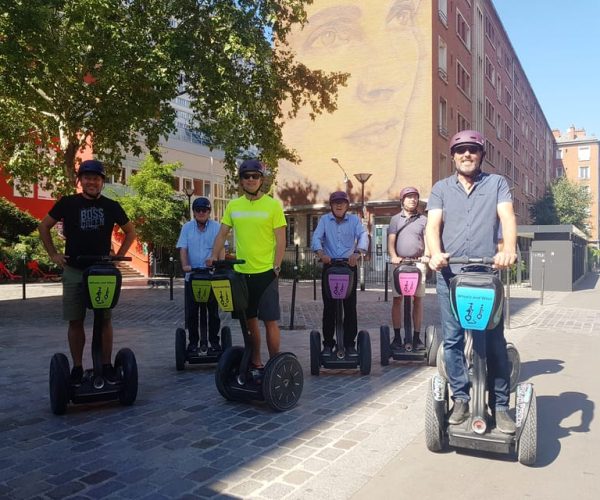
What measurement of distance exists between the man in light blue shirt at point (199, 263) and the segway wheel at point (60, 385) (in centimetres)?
193

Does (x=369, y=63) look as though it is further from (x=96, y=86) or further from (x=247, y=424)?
(x=247, y=424)

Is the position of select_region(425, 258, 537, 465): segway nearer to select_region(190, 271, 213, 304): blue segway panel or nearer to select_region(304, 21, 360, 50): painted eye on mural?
select_region(190, 271, 213, 304): blue segway panel

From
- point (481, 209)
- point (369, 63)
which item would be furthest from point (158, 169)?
point (481, 209)

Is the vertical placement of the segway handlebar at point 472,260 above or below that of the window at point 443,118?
below

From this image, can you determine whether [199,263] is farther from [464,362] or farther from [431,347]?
[464,362]

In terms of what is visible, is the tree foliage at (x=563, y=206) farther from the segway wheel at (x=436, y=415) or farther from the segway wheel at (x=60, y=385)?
the segway wheel at (x=60, y=385)

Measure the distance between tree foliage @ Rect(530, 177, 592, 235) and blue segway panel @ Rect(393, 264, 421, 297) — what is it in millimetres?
46983

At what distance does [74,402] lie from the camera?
442 centimetres

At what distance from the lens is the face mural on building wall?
2895cm

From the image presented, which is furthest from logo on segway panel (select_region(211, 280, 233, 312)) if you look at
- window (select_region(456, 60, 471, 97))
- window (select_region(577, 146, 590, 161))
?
window (select_region(577, 146, 590, 161))

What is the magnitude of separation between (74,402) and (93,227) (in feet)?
4.65

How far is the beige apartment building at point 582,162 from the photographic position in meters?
91.2

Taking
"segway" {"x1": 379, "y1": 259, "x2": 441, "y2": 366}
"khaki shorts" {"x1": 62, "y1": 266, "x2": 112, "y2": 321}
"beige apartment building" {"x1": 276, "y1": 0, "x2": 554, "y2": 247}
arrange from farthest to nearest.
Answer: "beige apartment building" {"x1": 276, "y1": 0, "x2": 554, "y2": 247} → "segway" {"x1": 379, "y1": 259, "x2": 441, "y2": 366} → "khaki shorts" {"x1": 62, "y1": 266, "x2": 112, "y2": 321}

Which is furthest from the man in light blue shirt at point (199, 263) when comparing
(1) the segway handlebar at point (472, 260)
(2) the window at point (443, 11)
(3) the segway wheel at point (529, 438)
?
(2) the window at point (443, 11)
